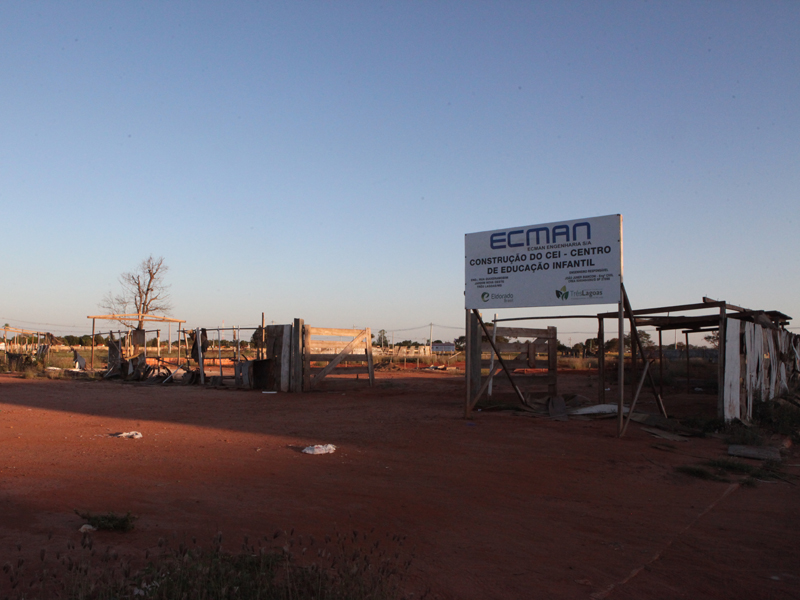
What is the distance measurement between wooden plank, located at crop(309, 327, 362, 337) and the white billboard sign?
8191 millimetres

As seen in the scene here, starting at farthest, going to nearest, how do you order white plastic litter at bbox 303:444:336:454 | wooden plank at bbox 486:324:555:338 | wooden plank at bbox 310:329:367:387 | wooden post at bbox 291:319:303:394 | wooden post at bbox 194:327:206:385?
1. wooden post at bbox 194:327:206:385
2. wooden plank at bbox 310:329:367:387
3. wooden post at bbox 291:319:303:394
4. wooden plank at bbox 486:324:555:338
5. white plastic litter at bbox 303:444:336:454

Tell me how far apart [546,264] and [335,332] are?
10151 mm

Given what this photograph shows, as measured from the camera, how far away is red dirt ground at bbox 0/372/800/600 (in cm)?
409

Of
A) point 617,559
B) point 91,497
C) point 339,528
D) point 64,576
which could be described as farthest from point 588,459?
point 64,576

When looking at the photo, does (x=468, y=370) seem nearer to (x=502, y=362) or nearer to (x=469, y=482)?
(x=502, y=362)

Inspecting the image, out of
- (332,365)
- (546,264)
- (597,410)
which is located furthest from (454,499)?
(332,365)

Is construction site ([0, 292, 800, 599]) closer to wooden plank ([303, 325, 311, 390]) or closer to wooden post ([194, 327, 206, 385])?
wooden plank ([303, 325, 311, 390])

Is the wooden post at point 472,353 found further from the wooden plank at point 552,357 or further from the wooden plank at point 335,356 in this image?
the wooden plank at point 335,356

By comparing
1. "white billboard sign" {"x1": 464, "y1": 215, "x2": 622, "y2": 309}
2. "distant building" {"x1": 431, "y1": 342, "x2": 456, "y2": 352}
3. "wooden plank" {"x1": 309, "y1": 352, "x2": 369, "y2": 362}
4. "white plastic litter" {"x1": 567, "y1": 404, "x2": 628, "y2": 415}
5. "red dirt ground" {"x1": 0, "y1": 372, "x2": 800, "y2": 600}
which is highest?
"white billboard sign" {"x1": 464, "y1": 215, "x2": 622, "y2": 309}

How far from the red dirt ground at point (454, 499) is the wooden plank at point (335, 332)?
834 cm

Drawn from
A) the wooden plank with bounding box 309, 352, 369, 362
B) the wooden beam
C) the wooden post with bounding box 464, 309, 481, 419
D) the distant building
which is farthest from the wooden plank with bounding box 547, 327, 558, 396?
the distant building

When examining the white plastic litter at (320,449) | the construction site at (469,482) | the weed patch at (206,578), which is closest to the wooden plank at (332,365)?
the construction site at (469,482)

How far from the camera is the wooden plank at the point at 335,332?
63.4ft

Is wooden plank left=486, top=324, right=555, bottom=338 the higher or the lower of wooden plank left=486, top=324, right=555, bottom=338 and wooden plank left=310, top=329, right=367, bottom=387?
the higher
